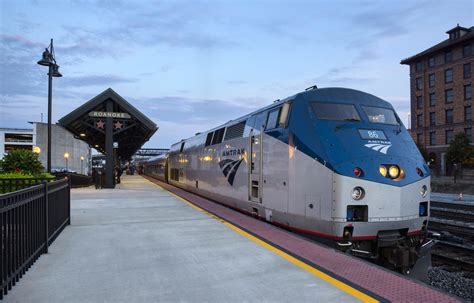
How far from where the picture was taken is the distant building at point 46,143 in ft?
241

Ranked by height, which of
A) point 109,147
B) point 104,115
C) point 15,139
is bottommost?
point 109,147

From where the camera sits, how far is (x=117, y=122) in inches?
877

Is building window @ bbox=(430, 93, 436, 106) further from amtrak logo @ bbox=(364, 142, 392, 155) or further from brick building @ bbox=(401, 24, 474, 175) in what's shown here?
amtrak logo @ bbox=(364, 142, 392, 155)

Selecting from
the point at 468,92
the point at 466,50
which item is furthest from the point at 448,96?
the point at 466,50

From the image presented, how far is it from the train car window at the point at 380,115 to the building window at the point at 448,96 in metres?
46.6

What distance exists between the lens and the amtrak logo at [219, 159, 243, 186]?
11023 mm

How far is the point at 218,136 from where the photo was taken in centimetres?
1350

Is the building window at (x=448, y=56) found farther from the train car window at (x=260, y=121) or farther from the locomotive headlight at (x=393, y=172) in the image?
the locomotive headlight at (x=393, y=172)

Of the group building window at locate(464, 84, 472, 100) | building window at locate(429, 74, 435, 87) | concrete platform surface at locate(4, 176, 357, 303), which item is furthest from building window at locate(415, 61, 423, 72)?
concrete platform surface at locate(4, 176, 357, 303)

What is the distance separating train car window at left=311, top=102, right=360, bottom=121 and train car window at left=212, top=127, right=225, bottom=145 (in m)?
5.69

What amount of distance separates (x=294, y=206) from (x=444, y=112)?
163 feet

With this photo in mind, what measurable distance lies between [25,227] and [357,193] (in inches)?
217

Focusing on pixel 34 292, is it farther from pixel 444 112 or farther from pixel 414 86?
pixel 414 86

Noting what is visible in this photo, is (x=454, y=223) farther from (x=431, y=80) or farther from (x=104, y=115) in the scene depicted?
(x=431, y=80)
